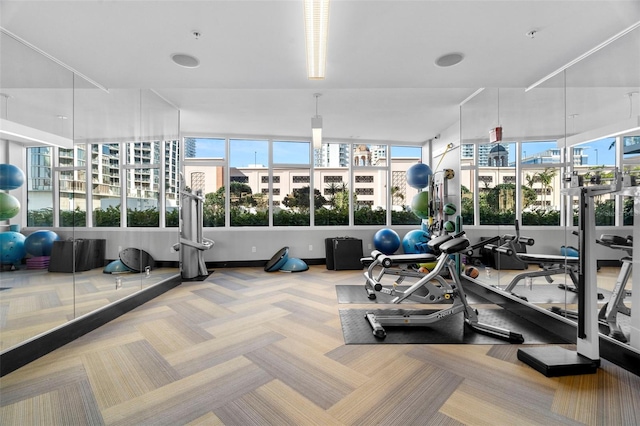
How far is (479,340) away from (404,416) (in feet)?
4.93

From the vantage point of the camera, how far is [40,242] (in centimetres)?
258

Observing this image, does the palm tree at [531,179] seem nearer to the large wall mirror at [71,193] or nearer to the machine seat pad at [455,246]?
the machine seat pad at [455,246]

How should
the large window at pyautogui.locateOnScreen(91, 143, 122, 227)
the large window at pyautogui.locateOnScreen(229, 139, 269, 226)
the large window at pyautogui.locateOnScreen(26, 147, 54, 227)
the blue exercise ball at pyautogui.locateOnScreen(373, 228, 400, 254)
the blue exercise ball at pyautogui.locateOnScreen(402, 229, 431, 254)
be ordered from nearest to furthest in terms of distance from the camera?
1. the large window at pyautogui.locateOnScreen(26, 147, 54, 227)
2. the large window at pyautogui.locateOnScreen(91, 143, 122, 227)
3. the blue exercise ball at pyautogui.locateOnScreen(402, 229, 431, 254)
4. the blue exercise ball at pyautogui.locateOnScreen(373, 228, 400, 254)
5. the large window at pyautogui.locateOnScreen(229, 139, 269, 226)

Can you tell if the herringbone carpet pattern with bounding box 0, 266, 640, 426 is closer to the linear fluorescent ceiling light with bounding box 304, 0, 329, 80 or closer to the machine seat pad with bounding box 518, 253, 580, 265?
the machine seat pad with bounding box 518, 253, 580, 265

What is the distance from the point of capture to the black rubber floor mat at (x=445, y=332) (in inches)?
111

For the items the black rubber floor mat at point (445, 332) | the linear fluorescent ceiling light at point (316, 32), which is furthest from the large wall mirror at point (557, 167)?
the linear fluorescent ceiling light at point (316, 32)

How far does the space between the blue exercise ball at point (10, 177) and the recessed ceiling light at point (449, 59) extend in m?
3.96

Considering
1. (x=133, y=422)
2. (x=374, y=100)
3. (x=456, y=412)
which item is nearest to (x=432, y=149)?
(x=374, y=100)

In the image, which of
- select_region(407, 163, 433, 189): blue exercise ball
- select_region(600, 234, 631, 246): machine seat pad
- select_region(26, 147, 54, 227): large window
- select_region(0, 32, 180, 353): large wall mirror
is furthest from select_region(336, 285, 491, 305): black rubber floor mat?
select_region(26, 147, 54, 227): large window

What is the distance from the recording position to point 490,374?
7.30ft

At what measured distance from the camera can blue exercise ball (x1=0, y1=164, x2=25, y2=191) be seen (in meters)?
2.23

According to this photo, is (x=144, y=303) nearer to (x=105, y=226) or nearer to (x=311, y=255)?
(x=105, y=226)

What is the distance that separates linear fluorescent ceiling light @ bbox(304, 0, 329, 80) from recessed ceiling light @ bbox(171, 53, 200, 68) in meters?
1.21

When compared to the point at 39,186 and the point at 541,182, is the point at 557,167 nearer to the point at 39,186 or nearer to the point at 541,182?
the point at 541,182
